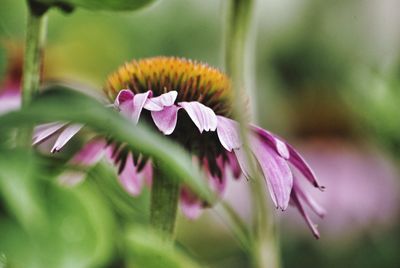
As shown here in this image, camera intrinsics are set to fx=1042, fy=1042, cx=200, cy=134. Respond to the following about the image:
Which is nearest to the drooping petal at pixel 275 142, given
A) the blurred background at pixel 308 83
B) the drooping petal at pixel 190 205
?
the drooping petal at pixel 190 205

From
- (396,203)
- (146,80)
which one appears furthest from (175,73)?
(396,203)

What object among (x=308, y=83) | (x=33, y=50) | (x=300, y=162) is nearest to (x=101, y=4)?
(x=33, y=50)

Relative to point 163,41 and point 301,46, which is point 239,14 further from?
point 301,46

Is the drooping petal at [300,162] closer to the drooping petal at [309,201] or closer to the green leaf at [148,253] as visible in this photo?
the drooping petal at [309,201]

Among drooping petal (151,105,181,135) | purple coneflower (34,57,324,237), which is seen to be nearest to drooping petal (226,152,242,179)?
purple coneflower (34,57,324,237)

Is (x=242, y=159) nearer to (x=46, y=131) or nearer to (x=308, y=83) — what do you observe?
(x=46, y=131)
